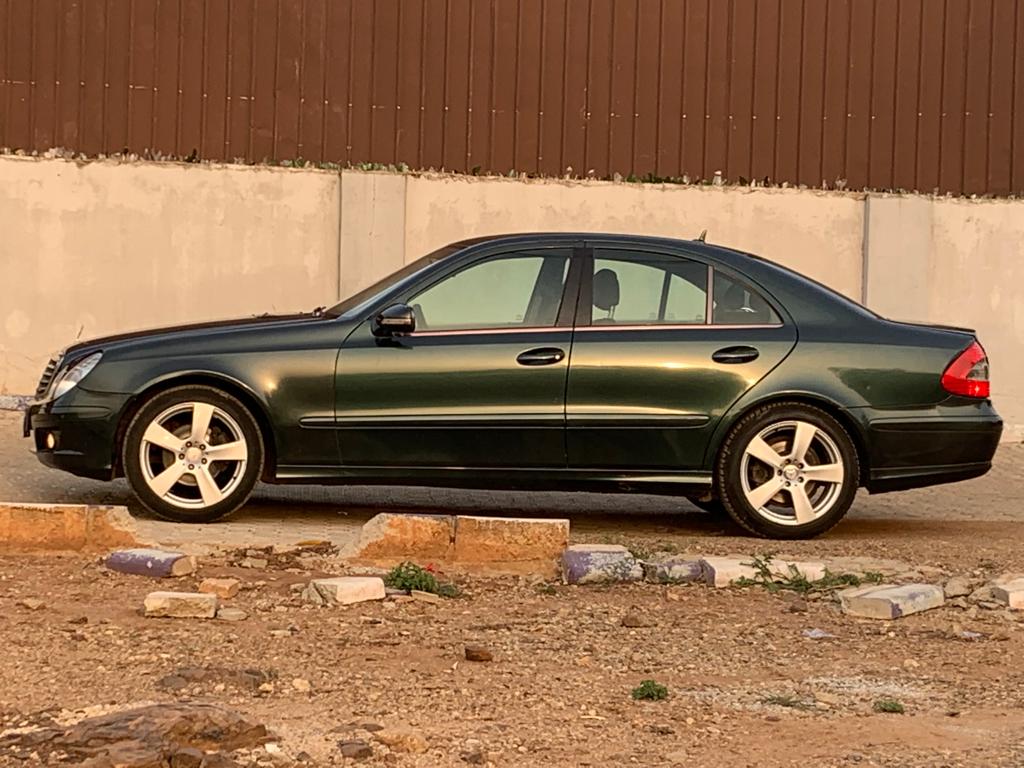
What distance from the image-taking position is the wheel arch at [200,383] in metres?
9.12

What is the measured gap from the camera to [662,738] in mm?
5312

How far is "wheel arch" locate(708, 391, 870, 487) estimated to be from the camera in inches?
364

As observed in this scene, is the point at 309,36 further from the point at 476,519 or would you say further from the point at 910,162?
the point at 476,519

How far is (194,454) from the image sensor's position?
917 centimetres

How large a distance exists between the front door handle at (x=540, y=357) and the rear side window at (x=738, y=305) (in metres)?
0.84

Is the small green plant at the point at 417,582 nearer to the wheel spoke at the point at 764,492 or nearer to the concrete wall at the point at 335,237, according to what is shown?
the wheel spoke at the point at 764,492

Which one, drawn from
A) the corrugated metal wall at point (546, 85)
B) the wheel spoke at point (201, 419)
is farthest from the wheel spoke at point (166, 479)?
Answer: the corrugated metal wall at point (546, 85)

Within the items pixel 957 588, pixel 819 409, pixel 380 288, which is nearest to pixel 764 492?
pixel 819 409

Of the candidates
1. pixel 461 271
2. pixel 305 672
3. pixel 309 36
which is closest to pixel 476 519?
pixel 461 271

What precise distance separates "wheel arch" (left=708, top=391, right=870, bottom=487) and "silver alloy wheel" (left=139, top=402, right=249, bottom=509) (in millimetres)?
2303

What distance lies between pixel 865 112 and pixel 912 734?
35.9 feet

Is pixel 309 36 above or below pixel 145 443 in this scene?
above

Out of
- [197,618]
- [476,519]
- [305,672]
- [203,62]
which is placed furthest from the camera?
[203,62]

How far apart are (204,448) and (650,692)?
3.91 meters
